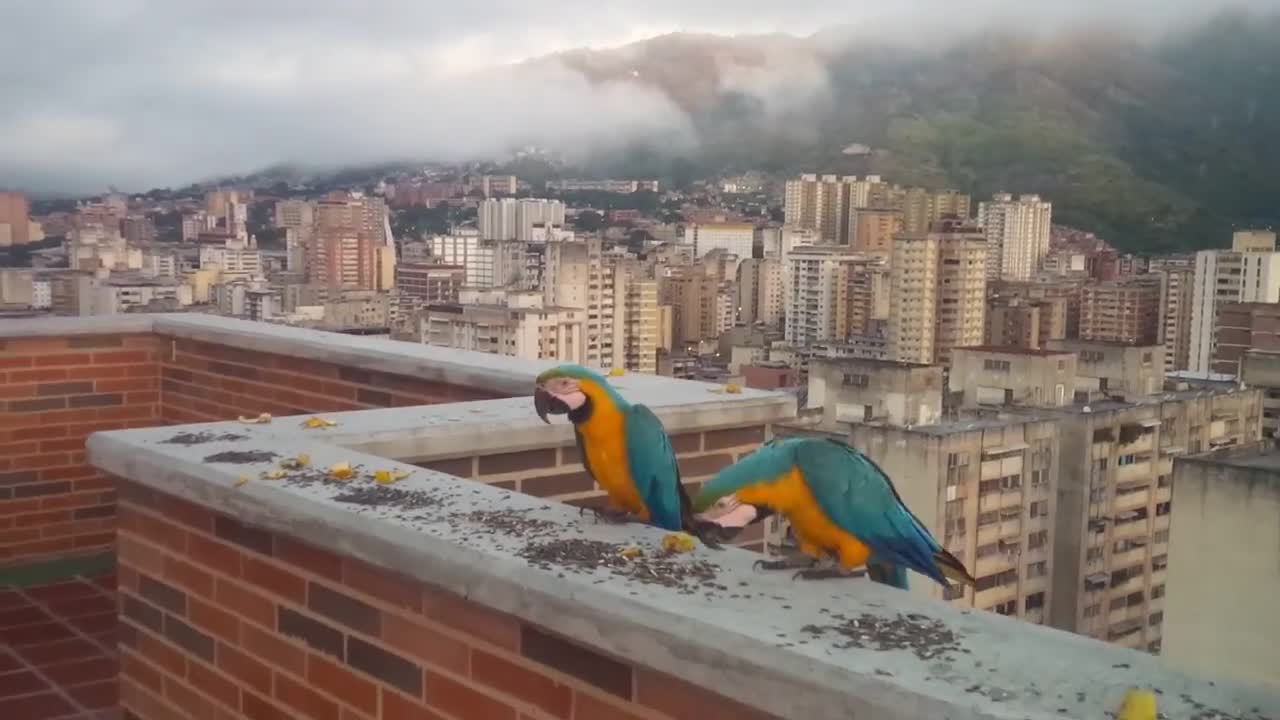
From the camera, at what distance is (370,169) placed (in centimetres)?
3866

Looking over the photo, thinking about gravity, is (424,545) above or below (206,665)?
above

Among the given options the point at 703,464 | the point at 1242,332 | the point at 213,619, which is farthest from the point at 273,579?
the point at 1242,332

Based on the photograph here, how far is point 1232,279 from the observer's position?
118 ft

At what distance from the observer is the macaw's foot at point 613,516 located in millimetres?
1524

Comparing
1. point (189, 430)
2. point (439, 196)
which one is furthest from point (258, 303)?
point (189, 430)

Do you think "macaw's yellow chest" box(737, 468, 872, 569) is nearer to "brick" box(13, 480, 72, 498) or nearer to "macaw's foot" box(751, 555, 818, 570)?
"macaw's foot" box(751, 555, 818, 570)

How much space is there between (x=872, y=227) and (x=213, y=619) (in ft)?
185

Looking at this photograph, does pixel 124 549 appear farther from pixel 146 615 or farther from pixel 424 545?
pixel 424 545

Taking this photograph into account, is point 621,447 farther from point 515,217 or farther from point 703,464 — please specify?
point 515,217

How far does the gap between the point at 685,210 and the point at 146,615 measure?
5510cm

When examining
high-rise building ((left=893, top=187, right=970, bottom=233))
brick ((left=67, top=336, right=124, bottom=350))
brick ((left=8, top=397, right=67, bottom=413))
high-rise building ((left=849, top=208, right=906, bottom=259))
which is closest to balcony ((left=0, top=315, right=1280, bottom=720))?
brick ((left=8, top=397, right=67, bottom=413))

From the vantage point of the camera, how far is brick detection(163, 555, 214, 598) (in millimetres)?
1804

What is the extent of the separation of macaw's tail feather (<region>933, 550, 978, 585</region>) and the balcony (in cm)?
17

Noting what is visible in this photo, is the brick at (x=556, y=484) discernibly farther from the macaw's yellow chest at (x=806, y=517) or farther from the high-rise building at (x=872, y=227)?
the high-rise building at (x=872, y=227)
